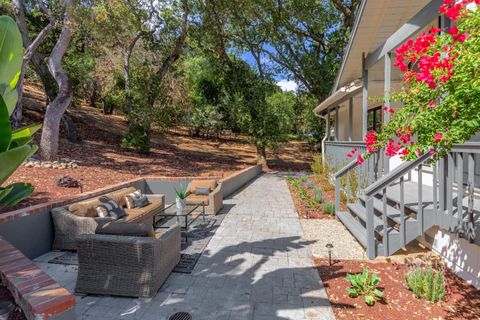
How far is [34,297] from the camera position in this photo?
2.28m

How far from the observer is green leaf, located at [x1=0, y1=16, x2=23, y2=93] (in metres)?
1.81

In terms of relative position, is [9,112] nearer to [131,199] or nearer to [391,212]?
[131,199]

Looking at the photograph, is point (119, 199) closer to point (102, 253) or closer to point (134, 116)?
point (102, 253)

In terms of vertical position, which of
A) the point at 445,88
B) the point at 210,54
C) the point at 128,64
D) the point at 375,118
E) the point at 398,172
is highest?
the point at 210,54

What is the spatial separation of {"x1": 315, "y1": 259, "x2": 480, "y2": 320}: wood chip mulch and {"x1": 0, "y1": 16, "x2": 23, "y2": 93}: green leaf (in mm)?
3750

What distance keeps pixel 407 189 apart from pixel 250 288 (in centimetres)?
414

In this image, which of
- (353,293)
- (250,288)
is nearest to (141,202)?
(250,288)

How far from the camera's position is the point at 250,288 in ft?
12.9

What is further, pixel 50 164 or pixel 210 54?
pixel 210 54

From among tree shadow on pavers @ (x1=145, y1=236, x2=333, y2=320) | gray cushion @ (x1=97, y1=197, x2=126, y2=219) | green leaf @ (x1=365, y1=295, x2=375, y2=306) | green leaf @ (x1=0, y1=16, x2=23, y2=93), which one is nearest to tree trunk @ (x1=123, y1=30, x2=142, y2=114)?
gray cushion @ (x1=97, y1=197, x2=126, y2=219)

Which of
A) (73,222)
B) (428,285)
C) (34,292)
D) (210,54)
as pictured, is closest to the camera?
(34,292)

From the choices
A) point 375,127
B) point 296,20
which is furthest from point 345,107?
point 296,20

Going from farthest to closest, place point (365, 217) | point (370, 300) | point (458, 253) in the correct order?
point (365, 217), point (458, 253), point (370, 300)

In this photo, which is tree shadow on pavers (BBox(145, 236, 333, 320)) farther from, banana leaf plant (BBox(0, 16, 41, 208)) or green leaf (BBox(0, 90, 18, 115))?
green leaf (BBox(0, 90, 18, 115))
